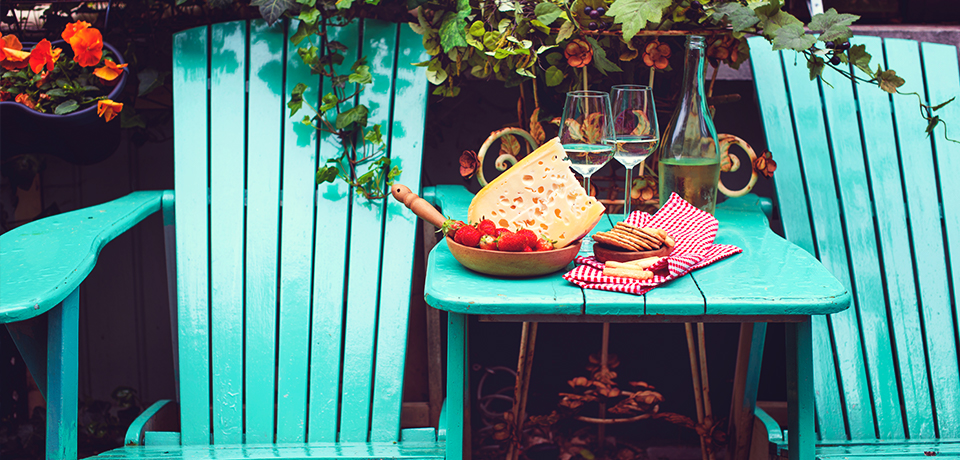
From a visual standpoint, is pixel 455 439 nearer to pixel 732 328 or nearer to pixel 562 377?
pixel 562 377

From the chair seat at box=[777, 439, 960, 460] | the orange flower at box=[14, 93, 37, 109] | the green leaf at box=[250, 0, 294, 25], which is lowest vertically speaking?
the chair seat at box=[777, 439, 960, 460]

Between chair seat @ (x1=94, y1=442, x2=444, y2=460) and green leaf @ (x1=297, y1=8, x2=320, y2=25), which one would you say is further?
green leaf @ (x1=297, y1=8, x2=320, y2=25)

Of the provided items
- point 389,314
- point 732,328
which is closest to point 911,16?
point 732,328

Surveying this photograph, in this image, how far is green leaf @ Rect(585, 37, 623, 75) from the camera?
151 centimetres

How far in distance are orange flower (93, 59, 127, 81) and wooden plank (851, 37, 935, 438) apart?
5.39 ft

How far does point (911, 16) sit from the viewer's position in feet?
6.46

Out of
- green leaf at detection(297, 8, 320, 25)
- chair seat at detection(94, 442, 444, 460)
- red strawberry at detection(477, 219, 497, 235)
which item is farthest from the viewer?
green leaf at detection(297, 8, 320, 25)

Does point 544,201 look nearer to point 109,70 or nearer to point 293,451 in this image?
point 293,451

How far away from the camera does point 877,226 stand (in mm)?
1598

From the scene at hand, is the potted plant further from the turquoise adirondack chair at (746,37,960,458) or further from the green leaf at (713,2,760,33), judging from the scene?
the turquoise adirondack chair at (746,37,960,458)

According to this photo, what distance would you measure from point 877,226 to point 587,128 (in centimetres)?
81

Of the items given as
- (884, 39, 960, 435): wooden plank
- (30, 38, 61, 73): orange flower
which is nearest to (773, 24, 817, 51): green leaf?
(884, 39, 960, 435): wooden plank

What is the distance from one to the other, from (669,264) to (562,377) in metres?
1.14

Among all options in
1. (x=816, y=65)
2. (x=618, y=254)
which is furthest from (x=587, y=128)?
(x=816, y=65)
